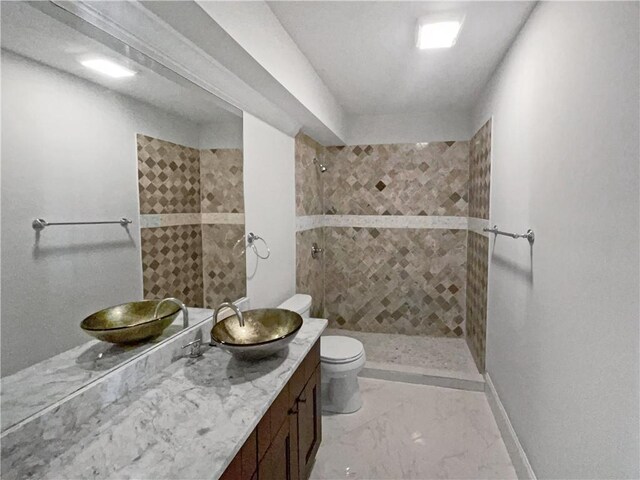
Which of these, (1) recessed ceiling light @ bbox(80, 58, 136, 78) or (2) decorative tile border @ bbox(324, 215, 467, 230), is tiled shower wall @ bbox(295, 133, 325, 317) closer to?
(2) decorative tile border @ bbox(324, 215, 467, 230)

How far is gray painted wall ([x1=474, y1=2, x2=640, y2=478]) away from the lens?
0.95 m

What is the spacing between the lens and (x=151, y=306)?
4.69 ft

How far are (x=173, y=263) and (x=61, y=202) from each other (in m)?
0.60

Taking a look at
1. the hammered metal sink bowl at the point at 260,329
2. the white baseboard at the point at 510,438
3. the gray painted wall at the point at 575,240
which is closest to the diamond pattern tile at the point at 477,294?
the white baseboard at the point at 510,438

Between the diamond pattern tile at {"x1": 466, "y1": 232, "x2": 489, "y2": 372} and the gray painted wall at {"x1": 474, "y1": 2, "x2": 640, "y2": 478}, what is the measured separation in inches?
26.5

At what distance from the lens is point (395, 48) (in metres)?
2.08

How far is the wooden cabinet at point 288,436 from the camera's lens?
3.55 feet

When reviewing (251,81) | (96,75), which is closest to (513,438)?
(251,81)

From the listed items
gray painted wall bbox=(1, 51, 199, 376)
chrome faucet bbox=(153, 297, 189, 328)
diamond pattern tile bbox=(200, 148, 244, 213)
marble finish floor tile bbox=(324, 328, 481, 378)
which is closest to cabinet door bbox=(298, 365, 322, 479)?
chrome faucet bbox=(153, 297, 189, 328)

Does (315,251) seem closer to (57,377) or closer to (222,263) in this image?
(222,263)

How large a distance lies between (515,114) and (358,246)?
2.11 metres

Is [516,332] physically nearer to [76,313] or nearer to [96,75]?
[76,313]

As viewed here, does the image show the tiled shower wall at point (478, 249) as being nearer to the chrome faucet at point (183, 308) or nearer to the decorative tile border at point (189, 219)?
the decorative tile border at point (189, 219)

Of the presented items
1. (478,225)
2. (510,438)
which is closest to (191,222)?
(510,438)
